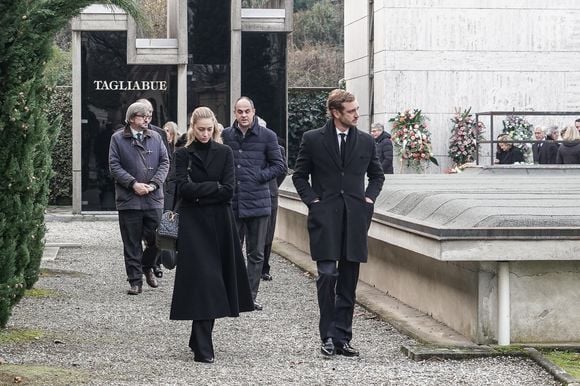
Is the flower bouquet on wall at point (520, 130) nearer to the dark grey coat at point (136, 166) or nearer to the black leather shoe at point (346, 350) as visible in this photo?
the dark grey coat at point (136, 166)

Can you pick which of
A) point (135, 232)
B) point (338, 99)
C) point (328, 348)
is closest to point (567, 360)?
point (328, 348)

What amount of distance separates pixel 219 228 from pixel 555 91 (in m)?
20.4

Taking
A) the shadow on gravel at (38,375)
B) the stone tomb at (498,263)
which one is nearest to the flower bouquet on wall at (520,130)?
the stone tomb at (498,263)

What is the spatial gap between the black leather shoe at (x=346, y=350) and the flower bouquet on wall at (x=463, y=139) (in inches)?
735

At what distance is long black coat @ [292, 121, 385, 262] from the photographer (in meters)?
10.1

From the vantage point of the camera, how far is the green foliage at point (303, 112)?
3409 centimetres

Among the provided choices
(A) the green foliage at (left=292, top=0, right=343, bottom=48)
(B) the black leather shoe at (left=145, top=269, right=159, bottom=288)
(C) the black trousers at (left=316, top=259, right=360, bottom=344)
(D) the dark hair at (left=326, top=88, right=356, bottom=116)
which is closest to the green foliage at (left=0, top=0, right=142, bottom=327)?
(D) the dark hair at (left=326, top=88, right=356, bottom=116)

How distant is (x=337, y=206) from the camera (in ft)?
33.2

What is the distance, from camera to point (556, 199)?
12.2 m

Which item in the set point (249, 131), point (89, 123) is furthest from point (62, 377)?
point (89, 123)

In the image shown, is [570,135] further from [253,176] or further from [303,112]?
[253,176]

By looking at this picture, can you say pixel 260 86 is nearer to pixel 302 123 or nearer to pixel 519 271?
pixel 302 123

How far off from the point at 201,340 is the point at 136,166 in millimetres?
5036

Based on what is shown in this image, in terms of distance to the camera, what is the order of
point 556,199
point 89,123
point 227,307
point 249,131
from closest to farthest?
point 227,307 → point 556,199 → point 249,131 → point 89,123
